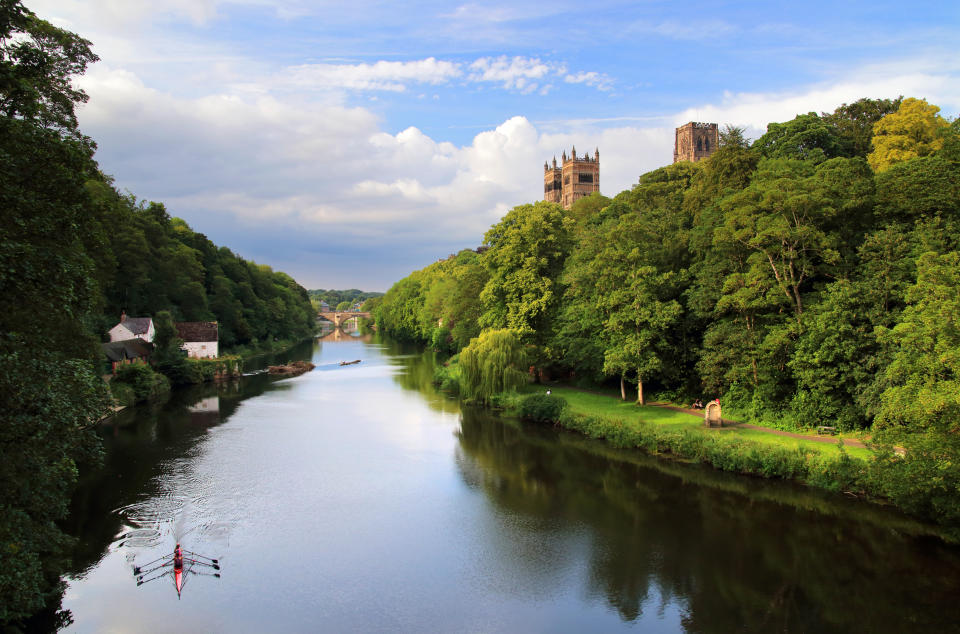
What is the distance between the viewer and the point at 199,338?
174 ft

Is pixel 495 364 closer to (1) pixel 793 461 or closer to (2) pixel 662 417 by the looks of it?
(2) pixel 662 417

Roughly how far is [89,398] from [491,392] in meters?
25.4

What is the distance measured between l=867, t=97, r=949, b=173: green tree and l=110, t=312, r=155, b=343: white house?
48.3 metres

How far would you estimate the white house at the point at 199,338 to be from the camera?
172ft

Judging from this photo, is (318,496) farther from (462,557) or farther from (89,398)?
(89,398)

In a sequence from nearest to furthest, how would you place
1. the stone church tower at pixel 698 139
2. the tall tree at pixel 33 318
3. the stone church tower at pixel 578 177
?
1. the tall tree at pixel 33 318
2. the stone church tower at pixel 698 139
3. the stone church tower at pixel 578 177

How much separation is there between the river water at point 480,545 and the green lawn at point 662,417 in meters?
2.01

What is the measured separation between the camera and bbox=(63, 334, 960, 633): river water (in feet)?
42.6

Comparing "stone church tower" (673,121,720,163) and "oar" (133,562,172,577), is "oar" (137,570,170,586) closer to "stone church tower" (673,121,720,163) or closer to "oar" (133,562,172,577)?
"oar" (133,562,172,577)

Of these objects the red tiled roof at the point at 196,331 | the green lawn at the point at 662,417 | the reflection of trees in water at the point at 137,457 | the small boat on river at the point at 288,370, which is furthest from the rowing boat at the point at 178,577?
the red tiled roof at the point at 196,331

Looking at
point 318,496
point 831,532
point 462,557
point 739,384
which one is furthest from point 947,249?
point 318,496

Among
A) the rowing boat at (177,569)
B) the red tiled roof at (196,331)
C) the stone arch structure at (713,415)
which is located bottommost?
the rowing boat at (177,569)

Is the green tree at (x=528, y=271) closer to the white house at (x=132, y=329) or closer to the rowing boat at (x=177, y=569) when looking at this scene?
the rowing boat at (x=177, y=569)

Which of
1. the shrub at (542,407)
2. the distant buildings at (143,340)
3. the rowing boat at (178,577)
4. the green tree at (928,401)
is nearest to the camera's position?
the rowing boat at (178,577)
